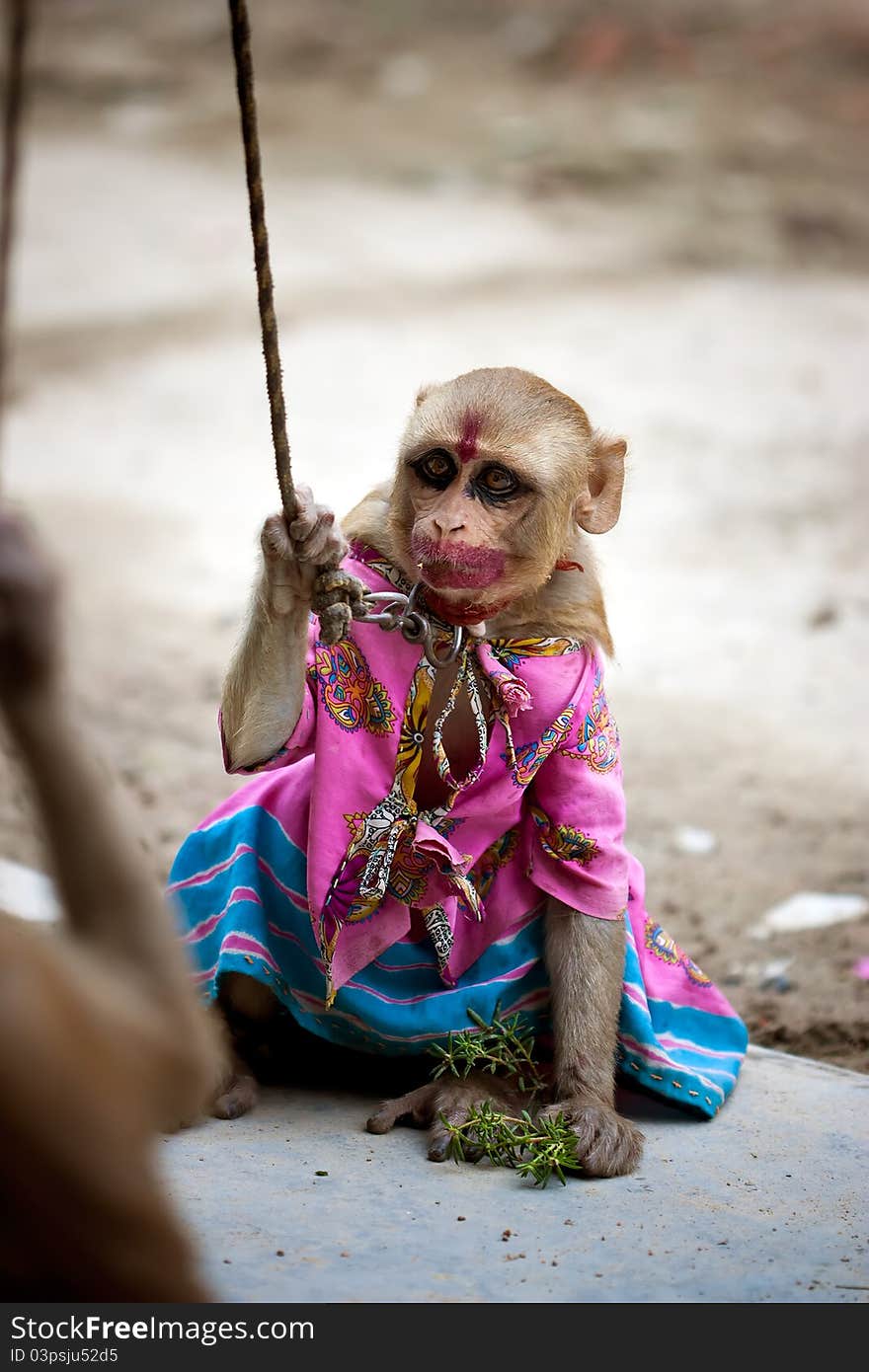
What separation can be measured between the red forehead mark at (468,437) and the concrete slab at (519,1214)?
1476mm

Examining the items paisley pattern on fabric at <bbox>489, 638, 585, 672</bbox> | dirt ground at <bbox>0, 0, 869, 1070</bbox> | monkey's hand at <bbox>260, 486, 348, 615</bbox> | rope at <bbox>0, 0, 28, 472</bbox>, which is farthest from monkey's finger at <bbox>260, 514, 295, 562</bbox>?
rope at <bbox>0, 0, 28, 472</bbox>

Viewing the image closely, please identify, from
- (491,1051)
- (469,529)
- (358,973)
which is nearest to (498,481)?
(469,529)

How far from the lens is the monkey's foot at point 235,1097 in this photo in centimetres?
348

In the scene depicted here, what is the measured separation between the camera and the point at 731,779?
6.66m

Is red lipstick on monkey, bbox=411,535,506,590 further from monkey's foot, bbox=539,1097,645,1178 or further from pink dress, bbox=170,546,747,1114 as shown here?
monkey's foot, bbox=539,1097,645,1178

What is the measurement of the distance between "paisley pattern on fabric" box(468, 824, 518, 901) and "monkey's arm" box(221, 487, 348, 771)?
567mm

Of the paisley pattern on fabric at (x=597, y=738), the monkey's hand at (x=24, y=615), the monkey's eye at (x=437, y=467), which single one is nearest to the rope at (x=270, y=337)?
the monkey's eye at (x=437, y=467)

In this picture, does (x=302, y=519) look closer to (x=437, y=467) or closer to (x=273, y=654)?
(x=273, y=654)

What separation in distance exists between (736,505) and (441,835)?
648cm

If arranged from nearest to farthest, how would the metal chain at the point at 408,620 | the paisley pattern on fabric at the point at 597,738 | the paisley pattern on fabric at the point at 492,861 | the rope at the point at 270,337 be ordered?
the rope at the point at 270,337 → the metal chain at the point at 408,620 → the paisley pattern on fabric at the point at 597,738 → the paisley pattern on fabric at the point at 492,861

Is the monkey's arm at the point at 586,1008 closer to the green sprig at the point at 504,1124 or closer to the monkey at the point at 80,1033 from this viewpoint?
the green sprig at the point at 504,1124

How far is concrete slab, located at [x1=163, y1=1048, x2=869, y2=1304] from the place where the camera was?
2.76 meters

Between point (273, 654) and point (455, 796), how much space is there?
505 mm

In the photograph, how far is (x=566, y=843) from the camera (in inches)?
138
